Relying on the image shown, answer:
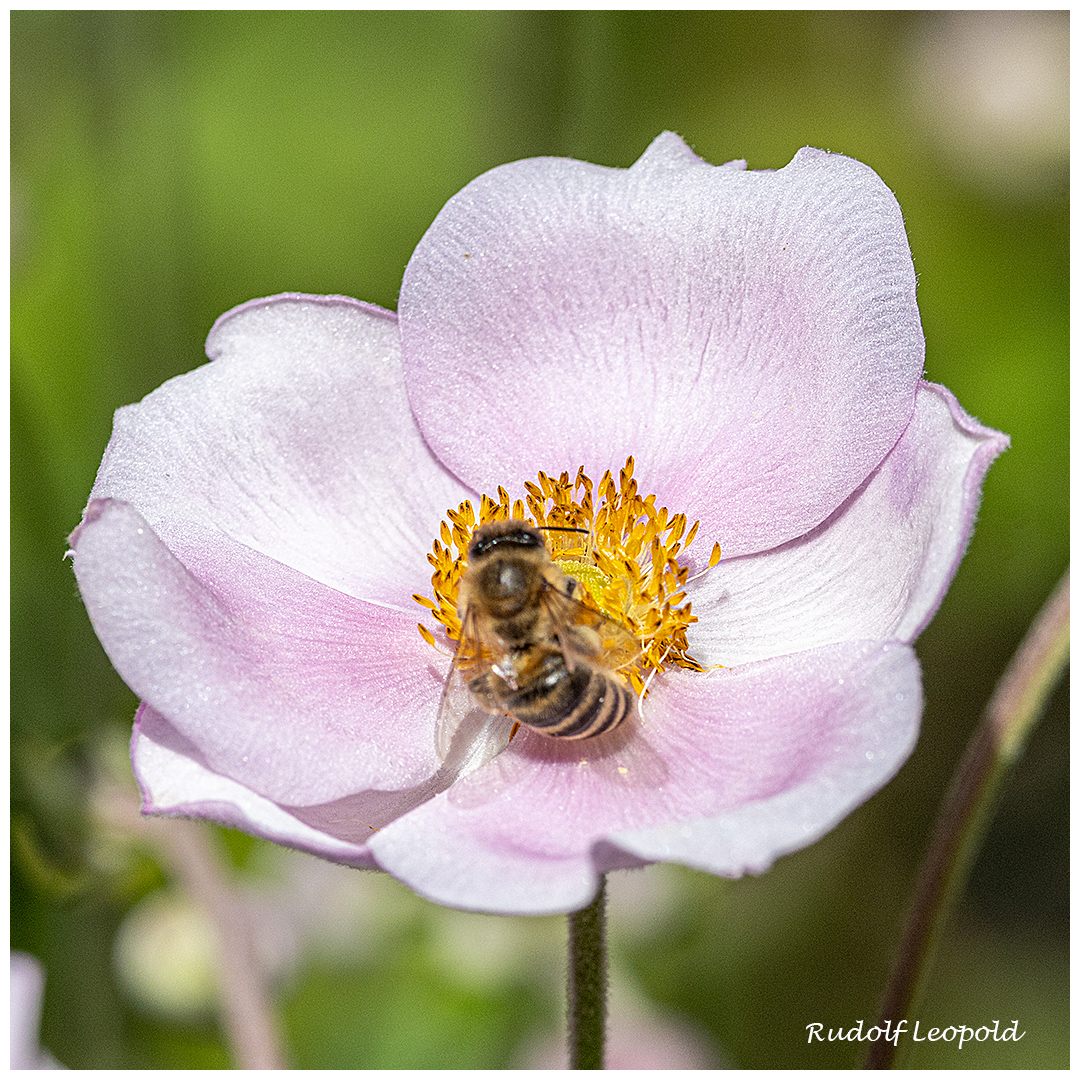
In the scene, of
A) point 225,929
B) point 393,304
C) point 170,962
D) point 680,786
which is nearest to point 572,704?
point 680,786

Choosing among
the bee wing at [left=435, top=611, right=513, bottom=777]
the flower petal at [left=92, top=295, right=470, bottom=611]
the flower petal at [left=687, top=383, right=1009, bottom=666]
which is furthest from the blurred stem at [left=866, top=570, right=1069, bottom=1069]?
the flower petal at [left=92, top=295, right=470, bottom=611]

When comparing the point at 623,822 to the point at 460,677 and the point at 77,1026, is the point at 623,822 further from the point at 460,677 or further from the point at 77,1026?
the point at 77,1026

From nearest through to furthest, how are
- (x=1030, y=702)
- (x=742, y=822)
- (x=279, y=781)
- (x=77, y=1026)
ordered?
(x=742, y=822) → (x=279, y=781) → (x=1030, y=702) → (x=77, y=1026)

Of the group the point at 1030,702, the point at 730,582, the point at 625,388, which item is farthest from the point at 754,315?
the point at 1030,702

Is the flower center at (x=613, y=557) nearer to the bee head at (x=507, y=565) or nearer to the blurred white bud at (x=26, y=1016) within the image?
the bee head at (x=507, y=565)

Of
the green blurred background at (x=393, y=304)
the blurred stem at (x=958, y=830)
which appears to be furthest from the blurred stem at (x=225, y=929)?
the blurred stem at (x=958, y=830)
